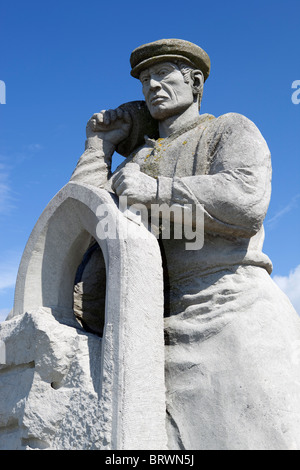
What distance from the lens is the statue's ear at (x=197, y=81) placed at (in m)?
4.82

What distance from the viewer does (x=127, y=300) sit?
11.4 ft

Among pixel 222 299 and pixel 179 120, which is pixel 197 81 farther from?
pixel 222 299

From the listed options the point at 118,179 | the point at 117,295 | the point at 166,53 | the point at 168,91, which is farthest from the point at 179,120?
the point at 117,295

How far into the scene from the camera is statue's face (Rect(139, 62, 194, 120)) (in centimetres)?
472

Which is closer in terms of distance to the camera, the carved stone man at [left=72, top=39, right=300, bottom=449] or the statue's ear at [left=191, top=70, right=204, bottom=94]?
the carved stone man at [left=72, top=39, right=300, bottom=449]

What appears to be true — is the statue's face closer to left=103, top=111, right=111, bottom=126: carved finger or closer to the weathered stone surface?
left=103, top=111, right=111, bottom=126: carved finger

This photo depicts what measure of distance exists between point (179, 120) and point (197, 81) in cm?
38

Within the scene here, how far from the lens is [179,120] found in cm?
475

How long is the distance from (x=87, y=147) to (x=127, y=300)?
6.57 feet

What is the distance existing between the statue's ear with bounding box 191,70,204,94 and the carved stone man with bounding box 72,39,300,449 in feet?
0.65

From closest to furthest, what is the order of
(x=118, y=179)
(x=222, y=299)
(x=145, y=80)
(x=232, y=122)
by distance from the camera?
(x=222, y=299) → (x=118, y=179) → (x=232, y=122) → (x=145, y=80)

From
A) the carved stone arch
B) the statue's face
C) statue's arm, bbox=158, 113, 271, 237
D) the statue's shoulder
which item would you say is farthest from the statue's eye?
the carved stone arch

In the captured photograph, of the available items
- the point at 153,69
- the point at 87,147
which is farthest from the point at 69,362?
the point at 153,69

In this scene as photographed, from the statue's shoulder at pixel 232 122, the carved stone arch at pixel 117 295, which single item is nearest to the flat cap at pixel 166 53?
the statue's shoulder at pixel 232 122
